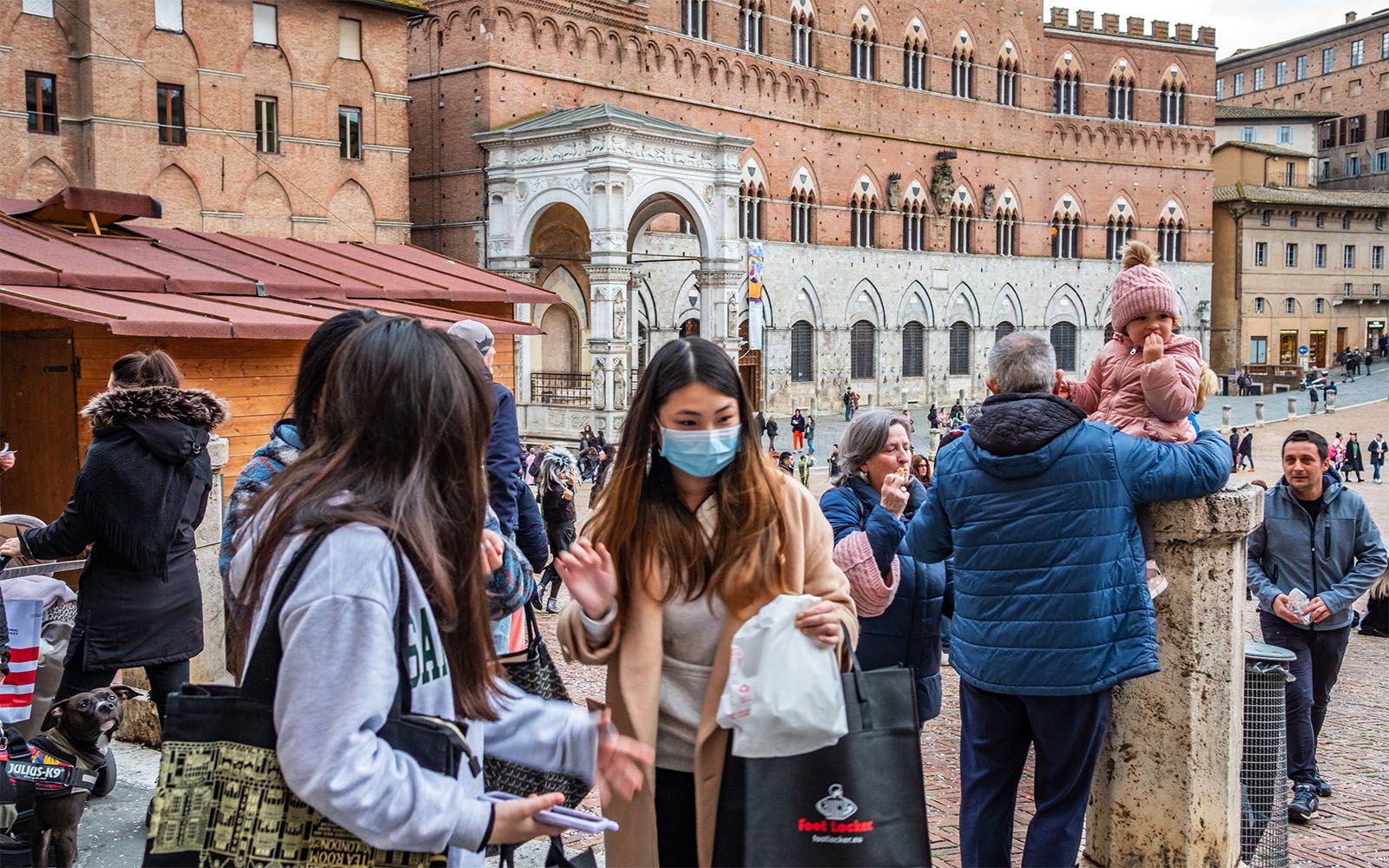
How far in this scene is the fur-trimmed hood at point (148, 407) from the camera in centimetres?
411

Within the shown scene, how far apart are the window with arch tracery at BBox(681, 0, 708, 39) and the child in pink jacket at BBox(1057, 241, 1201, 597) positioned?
29.4 m

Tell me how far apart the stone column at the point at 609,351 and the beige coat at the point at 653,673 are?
21.5m

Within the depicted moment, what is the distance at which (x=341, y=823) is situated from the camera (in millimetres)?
1855

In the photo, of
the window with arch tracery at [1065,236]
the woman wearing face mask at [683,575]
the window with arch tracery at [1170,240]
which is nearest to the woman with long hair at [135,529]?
the woman wearing face mask at [683,575]

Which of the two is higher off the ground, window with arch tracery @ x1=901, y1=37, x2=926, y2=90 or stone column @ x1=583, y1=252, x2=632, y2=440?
window with arch tracery @ x1=901, y1=37, x2=926, y2=90

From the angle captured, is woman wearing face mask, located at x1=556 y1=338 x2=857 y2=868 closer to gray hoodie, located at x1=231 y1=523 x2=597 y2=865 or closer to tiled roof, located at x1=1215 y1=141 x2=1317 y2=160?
gray hoodie, located at x1=231 y1=523 x2=597 y2=865

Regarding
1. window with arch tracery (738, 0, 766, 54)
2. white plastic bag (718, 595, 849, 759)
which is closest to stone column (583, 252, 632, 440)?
window with arch tracery (738, 0, 766, 54)

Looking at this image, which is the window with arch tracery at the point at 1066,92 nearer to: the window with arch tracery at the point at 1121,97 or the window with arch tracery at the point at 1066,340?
the window with arch tracery at the point at 1121,97

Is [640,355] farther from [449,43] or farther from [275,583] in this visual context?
[275,583]

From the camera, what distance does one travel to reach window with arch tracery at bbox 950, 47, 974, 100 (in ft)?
131

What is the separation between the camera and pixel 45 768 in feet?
12.7

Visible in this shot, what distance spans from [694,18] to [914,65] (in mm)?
9963

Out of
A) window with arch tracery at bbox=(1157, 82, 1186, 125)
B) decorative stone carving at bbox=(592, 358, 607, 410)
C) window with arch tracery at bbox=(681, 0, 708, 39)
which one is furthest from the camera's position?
window with arch tracery at bbox=(1157, 82, 1186, 125)

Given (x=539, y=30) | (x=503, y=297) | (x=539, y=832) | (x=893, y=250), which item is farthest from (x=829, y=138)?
(x=539, y=832)
